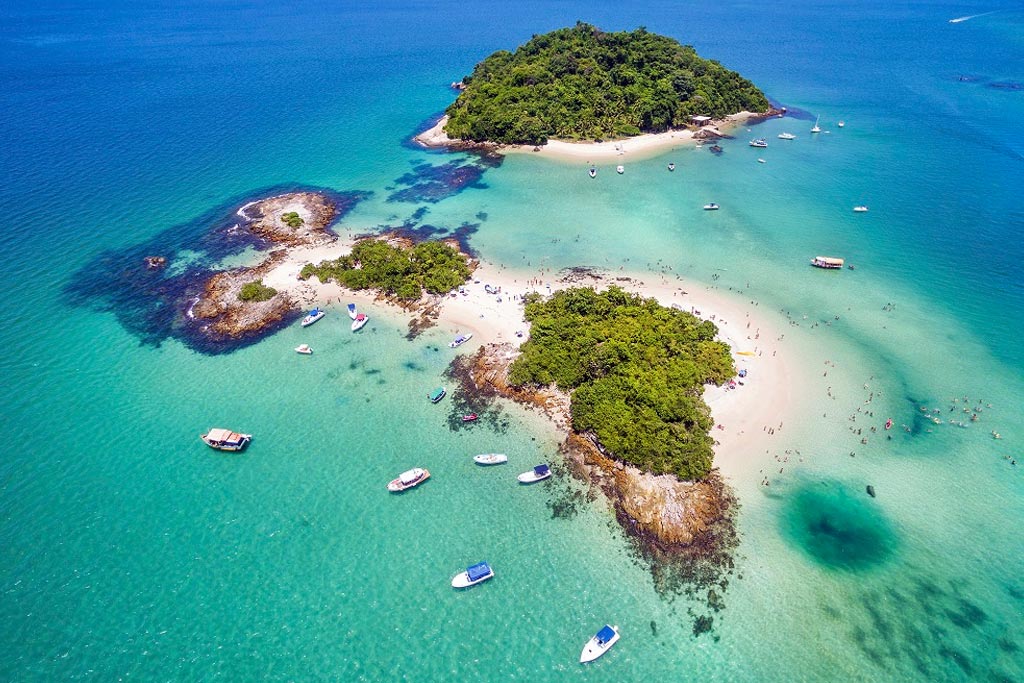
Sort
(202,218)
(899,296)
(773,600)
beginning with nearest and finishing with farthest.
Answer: (773,600), (899,296), (202,218)

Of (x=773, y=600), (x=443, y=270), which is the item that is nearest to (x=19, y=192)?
(x=443, y=270)

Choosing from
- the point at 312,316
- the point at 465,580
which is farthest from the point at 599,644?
the point at 312,316

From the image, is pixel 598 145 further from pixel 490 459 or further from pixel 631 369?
pixel 490 459

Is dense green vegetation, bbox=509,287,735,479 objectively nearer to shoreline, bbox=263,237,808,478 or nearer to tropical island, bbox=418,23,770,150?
shoreline, bbox=263,237,808,478

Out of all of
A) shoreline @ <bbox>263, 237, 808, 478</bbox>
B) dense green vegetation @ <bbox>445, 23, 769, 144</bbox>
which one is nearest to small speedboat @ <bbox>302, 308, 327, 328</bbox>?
shoreline @ <bbox>263, 237, 808, 478</bbox>

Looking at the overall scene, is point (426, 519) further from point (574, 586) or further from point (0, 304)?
point (0, 304)

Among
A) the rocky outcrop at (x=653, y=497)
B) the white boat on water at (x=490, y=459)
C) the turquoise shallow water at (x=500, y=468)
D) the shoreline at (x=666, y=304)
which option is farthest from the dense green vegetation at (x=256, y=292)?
the rocky outcrop at (x=653, y=497)

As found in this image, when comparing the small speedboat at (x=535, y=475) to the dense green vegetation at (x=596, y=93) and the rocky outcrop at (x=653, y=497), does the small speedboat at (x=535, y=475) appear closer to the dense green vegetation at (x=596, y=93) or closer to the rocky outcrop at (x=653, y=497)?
the rocky outcrop at (x=653, y=497)
